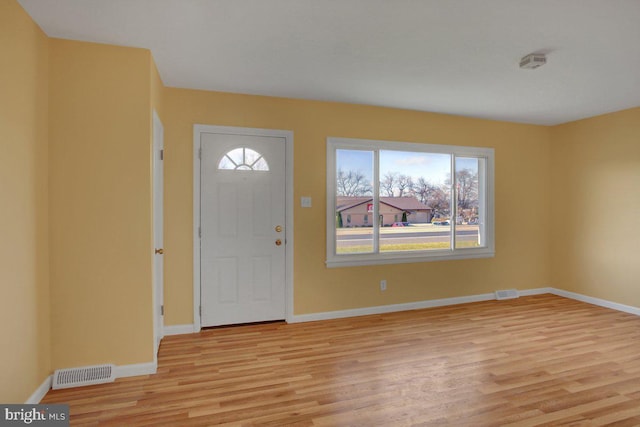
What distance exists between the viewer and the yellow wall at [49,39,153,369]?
2555 mm

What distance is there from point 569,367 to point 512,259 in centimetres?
240

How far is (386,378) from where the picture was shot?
2686mm

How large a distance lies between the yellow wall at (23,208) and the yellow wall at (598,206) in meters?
6.15

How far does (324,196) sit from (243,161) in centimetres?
102

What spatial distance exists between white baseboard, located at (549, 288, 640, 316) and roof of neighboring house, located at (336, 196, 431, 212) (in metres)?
2.57

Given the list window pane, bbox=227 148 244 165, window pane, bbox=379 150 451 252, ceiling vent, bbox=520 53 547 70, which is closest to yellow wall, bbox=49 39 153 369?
window pane, bbox=227 148 244 165

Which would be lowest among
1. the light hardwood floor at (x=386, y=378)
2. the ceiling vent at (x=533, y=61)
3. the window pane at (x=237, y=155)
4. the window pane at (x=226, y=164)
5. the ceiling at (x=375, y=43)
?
the light hardwood floor at (x=386, y=378)

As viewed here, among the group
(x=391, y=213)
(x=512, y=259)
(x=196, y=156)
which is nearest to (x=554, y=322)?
(x=512, y=259)

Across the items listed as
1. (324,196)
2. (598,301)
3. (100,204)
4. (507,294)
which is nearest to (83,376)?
(100,204)

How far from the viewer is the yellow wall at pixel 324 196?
11.9 ft

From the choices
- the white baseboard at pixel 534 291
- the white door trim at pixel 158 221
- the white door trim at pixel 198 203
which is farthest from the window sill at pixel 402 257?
the white door trim at pixel 158 221

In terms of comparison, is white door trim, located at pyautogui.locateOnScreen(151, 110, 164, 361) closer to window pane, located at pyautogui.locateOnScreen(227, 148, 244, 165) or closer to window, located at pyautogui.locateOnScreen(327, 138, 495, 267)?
window pane, located at pyautogui.locateOnScreen(227, 148, 244, 165)

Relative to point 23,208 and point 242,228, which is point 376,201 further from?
point 23,208

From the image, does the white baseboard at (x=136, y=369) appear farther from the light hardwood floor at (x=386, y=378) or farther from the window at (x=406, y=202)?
the window at (x=406, y=202)
